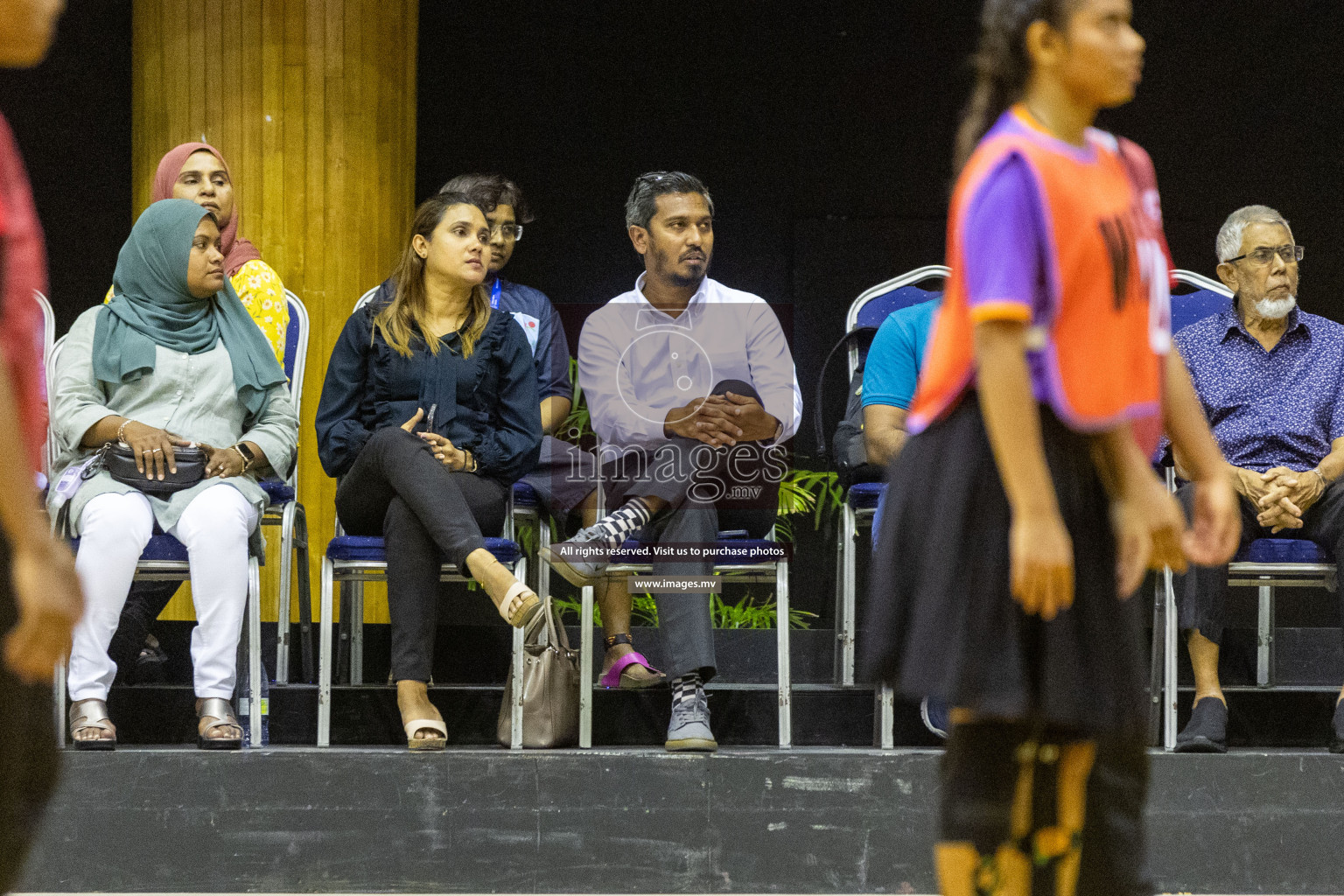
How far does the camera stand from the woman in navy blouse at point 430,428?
110 inches

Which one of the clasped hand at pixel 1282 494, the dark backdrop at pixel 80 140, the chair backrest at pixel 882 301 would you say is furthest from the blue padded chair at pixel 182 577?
the dark backdrop at pixel 80 140

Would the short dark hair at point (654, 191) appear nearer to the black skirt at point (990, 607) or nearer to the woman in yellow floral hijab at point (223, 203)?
the woman in yellow floral hijab at point (223, 203)

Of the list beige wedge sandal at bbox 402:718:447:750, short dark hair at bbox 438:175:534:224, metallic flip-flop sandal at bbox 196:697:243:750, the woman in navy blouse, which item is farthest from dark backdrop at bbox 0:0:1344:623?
metallic flip-flop sandal at bbox 196:697:243:750

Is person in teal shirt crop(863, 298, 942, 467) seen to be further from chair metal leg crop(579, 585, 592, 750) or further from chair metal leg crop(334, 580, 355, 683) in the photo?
chair metal leg crop(334, 580, 355, 683)

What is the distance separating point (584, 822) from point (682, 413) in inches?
35.4

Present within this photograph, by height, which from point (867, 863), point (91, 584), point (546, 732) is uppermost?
point (91, 584)

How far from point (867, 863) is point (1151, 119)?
364cm

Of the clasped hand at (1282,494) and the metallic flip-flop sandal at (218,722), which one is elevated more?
Result: the clasped hand at (1282,494)

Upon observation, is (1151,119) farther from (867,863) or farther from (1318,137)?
(867,863)

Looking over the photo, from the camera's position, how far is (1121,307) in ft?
4.44

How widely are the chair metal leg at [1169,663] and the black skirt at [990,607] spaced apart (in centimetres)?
160

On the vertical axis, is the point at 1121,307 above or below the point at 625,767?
above

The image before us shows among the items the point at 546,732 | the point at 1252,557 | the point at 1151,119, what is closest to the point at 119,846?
the point at 546,732

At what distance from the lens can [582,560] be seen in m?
2.93
